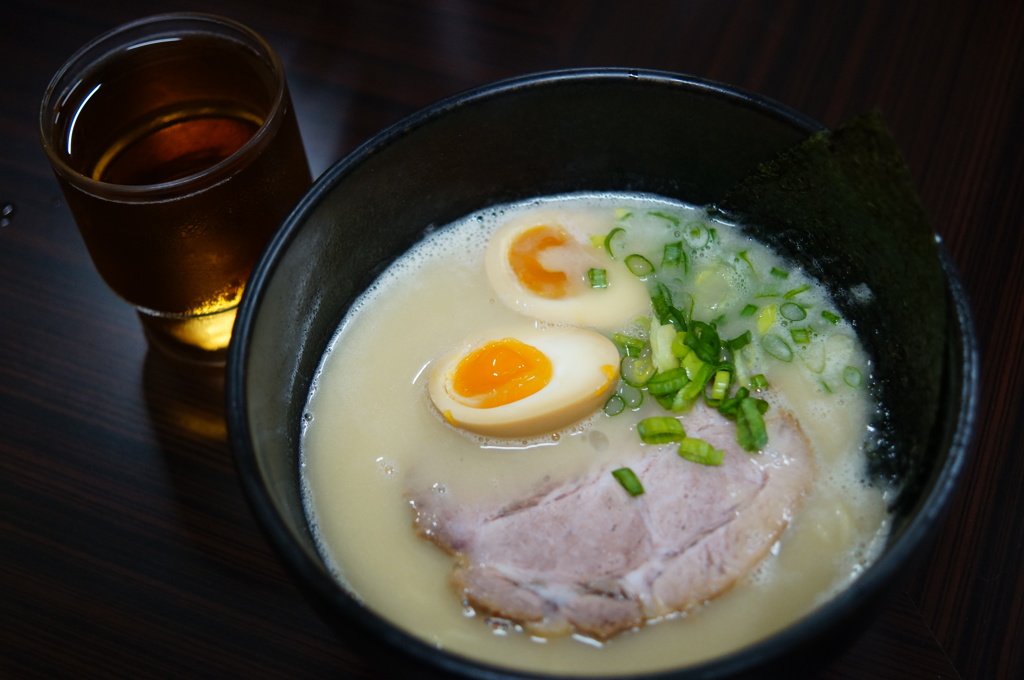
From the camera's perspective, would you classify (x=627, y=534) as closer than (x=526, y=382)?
Yes

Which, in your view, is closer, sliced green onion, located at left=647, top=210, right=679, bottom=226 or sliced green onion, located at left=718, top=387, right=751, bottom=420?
sliced green onion, located at left=718, top=387, right=751, bottom=420

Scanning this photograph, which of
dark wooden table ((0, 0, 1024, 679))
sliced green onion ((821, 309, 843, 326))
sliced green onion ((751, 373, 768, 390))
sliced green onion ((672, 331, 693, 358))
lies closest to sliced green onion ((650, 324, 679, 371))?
sliced green onion ((672, 331, 693, 358))

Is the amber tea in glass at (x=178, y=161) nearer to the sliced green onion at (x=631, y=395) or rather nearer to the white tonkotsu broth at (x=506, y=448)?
the white tonkotsu broth at (x=506, y=448)

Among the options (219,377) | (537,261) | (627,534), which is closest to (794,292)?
(537,261)

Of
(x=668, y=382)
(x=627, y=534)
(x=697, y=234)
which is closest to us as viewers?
(x=627, y=534)

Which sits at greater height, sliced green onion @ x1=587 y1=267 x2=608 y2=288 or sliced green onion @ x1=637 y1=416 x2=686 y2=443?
sliced green onion @ x1=587 y1=267 x2=608 y2=288

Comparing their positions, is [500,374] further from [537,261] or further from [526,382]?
[537,261]

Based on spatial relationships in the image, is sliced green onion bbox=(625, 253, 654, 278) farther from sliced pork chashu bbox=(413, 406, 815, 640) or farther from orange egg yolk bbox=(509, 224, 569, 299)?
sliced pork chashu bbox=(413, 406, 815, 640)

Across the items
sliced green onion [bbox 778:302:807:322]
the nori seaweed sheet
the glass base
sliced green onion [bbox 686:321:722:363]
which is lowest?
the glass base
